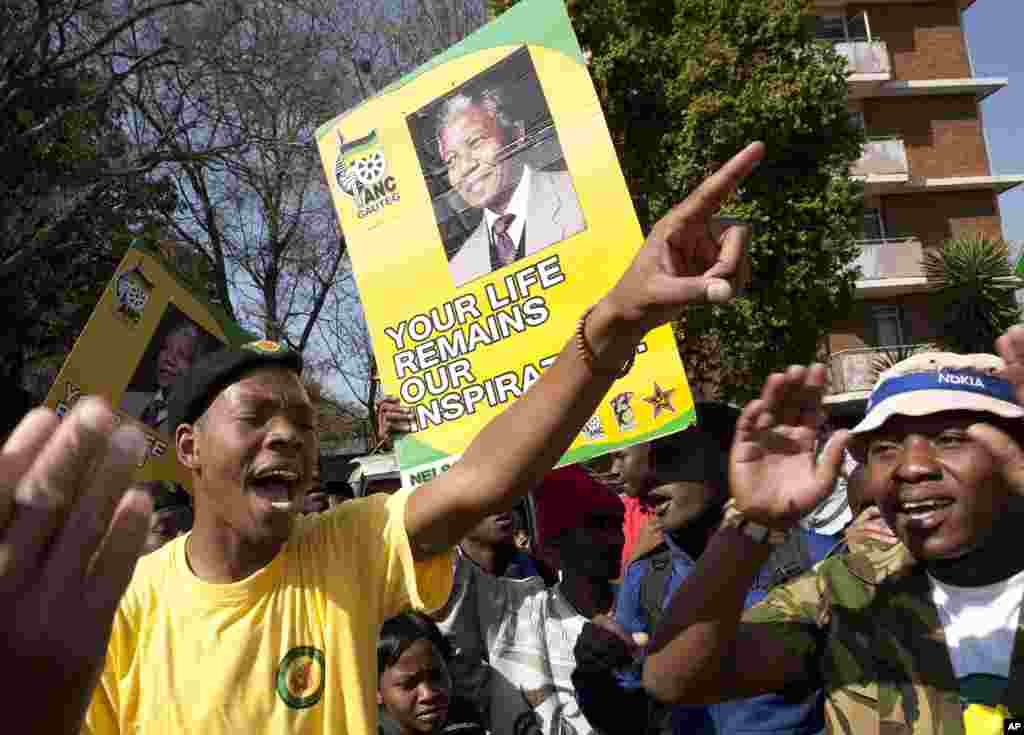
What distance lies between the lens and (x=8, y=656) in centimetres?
89

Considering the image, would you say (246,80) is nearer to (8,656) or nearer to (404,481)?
(404,481)

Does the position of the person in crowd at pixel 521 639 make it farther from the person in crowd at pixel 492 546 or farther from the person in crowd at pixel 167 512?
the person in crowd at pixel 167 512

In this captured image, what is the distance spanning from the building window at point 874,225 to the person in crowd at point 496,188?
30.5 metres

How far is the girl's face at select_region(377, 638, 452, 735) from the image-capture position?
3.55m

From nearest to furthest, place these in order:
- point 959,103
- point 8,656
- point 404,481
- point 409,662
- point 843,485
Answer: point 8,656 < point 409,662 < point 404,481 < point 843,485 < point 959,103

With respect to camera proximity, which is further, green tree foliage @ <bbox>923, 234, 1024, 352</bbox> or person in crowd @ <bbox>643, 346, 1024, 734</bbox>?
green tree foliage @ <bbox>923, 234, 1024, 352</bbox>

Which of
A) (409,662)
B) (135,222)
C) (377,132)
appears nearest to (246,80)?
(135,222)

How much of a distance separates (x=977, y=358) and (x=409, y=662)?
2.11m

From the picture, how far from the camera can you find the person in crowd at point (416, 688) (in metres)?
3.55

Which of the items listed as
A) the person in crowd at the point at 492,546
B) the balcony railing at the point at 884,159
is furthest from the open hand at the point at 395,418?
the balcony railing at the point at 884,159

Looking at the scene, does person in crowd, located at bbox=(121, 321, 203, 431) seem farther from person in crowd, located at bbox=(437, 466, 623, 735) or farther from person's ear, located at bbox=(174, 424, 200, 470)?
person's ear, located at bbox=(174, 424, 200, 470)

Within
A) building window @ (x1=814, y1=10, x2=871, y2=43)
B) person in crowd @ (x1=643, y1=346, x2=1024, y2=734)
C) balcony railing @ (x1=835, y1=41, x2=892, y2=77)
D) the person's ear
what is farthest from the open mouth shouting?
building window @ (x1=814, y1=10, x2=871, y2=43)

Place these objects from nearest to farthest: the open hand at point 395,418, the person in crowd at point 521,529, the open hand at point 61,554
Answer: the open hand at point 61,554 → the open hand at point 395,418 → the person in crowd at point 521,529

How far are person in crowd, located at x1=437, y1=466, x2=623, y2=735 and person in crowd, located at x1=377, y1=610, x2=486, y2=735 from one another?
91mm
